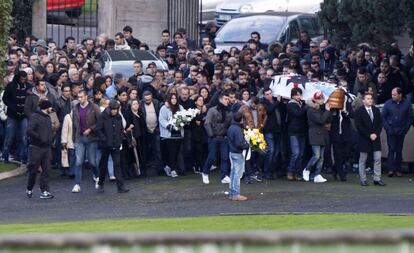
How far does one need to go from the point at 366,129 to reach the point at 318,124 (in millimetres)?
835

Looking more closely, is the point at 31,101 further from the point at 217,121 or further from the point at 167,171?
the point at 217,121

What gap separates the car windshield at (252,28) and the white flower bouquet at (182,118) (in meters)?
9.31

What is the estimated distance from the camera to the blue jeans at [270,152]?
1905cm

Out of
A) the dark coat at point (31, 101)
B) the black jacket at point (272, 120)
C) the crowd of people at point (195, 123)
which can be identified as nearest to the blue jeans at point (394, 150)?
the crowd of people at point (195, 123)

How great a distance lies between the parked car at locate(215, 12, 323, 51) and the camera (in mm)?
28562

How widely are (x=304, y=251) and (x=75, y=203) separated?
46.2ft

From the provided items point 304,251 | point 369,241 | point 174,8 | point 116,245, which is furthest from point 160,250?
point 174,8

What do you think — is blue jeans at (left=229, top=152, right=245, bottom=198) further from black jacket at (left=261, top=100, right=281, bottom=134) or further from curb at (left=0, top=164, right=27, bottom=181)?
curb at (left=0, top=164, right=27, bottom=181)

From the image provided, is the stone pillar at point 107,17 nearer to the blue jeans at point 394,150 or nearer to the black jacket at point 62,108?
the black jacket at point 62,108

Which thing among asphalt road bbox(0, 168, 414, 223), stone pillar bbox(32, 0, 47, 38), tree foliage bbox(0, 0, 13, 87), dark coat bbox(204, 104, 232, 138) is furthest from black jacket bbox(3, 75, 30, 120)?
stone pillar bbox(32, 0, 47, 38)

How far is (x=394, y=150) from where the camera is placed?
19.7 metres

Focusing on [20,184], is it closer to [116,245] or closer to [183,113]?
[183,113]

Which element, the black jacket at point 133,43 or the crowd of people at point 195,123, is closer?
the crowd of people at point 195,123

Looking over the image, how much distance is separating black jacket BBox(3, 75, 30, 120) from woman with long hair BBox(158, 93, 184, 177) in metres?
2.74
